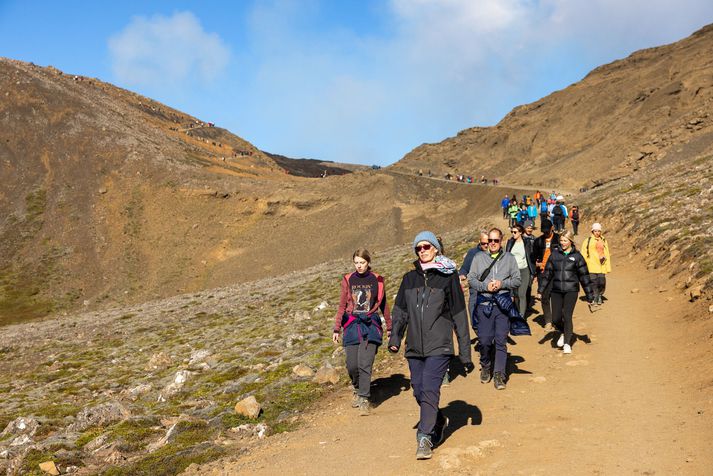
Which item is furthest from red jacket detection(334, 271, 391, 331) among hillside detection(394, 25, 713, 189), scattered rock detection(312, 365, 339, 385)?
hillside detection(394, 25, 713, 189)

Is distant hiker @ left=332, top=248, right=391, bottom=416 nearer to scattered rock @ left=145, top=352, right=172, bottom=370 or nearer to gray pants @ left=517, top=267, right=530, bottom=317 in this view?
gray pants @ left=517, top=267, right=530, bottom=317

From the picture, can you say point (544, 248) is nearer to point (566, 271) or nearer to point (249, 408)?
point (566, 271)

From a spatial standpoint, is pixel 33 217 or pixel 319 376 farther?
pixel 33 217

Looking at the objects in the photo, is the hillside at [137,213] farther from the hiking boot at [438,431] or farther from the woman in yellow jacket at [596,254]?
the hiking boot at [438,431]

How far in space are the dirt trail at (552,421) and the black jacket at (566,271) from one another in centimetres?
144

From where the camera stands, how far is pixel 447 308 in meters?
8.09

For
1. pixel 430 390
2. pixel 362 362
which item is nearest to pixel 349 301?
pixel 362 362

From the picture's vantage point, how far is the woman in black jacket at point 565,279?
486 inches

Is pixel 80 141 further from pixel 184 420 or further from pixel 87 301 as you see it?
pixel 184 420

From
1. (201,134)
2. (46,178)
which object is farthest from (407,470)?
(201,134)

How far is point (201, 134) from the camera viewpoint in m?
136

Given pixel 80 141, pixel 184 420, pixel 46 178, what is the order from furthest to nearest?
pixel 80 141, pixel 46 178, pixel 184 420

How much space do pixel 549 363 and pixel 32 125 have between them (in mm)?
80545

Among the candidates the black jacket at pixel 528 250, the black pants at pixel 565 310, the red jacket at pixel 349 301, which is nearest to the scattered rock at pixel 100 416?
the red jacket at pixel 349 301
